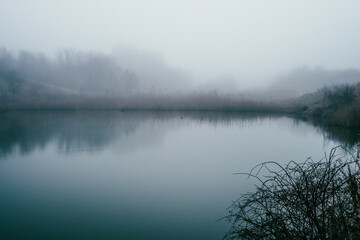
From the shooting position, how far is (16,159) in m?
6.56

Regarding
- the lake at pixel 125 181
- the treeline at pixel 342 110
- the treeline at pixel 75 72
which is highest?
the treeline at pixel 75 72

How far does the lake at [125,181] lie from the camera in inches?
136

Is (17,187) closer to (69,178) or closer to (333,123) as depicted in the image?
(69,178)

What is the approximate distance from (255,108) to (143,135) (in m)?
13.0

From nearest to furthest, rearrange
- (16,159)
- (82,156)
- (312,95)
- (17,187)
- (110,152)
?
1. (17,187)
2. (16,159)
3. (82,156)
4. (110,152)
5. (312,95)

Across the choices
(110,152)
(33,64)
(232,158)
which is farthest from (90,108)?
(33,64)

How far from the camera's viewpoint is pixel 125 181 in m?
5.18

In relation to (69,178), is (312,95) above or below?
above

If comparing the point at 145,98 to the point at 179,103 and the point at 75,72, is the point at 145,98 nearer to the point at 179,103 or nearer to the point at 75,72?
the point at 179,103

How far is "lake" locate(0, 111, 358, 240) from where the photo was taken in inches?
136

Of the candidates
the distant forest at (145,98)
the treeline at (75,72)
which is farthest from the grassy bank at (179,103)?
the treeline at (75,72)

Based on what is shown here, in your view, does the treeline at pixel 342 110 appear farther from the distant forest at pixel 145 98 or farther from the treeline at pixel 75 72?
the treeline at pixel 75 72

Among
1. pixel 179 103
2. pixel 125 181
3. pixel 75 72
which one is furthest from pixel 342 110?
pixel 75 72

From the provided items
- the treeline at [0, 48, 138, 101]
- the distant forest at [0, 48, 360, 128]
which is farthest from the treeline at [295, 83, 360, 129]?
the treeline at [0, 48, 138, 101]
